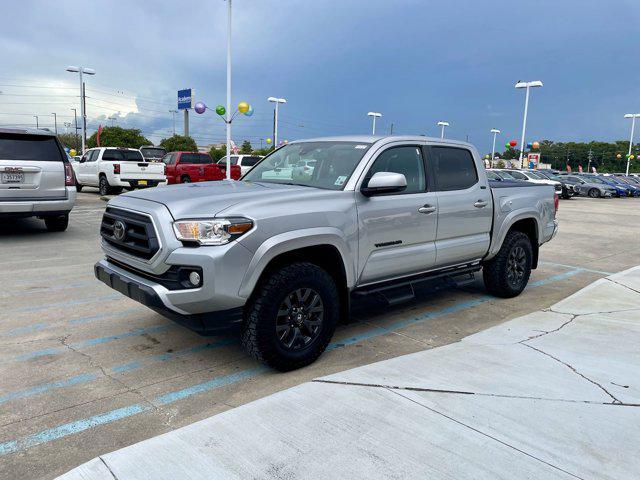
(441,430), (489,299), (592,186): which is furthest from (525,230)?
(592,186)

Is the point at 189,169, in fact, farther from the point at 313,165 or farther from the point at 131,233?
the point at 131,233

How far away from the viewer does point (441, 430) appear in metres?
2.88

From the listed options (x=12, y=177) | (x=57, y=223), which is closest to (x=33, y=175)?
(x=12, y=177)

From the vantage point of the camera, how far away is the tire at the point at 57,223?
10.5 meters

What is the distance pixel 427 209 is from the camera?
16.0 ft

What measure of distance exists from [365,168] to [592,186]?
113 ft

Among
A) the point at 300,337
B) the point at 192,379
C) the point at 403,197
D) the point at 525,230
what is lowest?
the point at 192,379

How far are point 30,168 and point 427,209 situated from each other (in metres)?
7.30

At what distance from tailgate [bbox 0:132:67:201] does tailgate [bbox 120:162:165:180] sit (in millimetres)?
10342

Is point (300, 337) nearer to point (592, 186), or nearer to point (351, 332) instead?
point (351, 332)

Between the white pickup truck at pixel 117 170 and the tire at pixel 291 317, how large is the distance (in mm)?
17102

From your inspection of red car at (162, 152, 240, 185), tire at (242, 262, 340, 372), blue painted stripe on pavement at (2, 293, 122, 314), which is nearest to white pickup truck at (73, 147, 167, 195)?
red car at (162, 152, 240, 185)

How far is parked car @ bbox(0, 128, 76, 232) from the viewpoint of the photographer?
875 centimetres

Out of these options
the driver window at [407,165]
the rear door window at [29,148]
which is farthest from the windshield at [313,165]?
the rear door window at [29,148]
